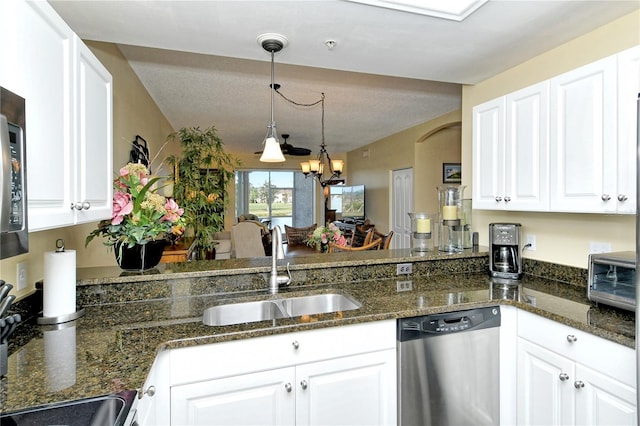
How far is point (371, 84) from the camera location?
3.76 meters

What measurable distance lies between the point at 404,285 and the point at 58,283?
5.92 feet

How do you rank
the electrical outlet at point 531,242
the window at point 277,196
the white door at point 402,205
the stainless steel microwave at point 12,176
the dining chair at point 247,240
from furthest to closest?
the window at point 277,196 → the white door at point 402,205 → the dining chair at point 247,240 → the electrical outlet at point 531,242 → the stainless steel microwave at point 12,176

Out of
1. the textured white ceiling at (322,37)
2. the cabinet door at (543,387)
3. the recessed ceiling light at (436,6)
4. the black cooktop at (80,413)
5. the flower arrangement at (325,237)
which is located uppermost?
the textured white ceiling at (322,37)

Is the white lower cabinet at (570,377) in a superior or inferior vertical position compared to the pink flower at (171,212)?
inferior

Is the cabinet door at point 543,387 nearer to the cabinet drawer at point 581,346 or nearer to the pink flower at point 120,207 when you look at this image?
the cabinet drawer at point 581,346

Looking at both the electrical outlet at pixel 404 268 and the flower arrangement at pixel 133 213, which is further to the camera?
the electrical outlet at pixel 404 268

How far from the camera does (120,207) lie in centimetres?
175

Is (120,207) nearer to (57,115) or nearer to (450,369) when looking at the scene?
(57,115)

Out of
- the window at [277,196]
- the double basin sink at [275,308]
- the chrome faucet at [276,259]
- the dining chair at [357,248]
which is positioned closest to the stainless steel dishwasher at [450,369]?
the double basin sink at [275,308]

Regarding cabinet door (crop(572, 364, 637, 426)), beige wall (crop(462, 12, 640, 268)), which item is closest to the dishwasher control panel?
cabinet door (crop(572, 364, 637, 426))

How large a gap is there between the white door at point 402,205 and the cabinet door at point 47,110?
529cm

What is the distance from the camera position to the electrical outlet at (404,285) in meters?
2.08

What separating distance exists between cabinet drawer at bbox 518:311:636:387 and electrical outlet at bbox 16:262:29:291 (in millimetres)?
2372

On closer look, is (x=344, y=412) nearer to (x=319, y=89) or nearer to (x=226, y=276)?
(x=226, y=276)
